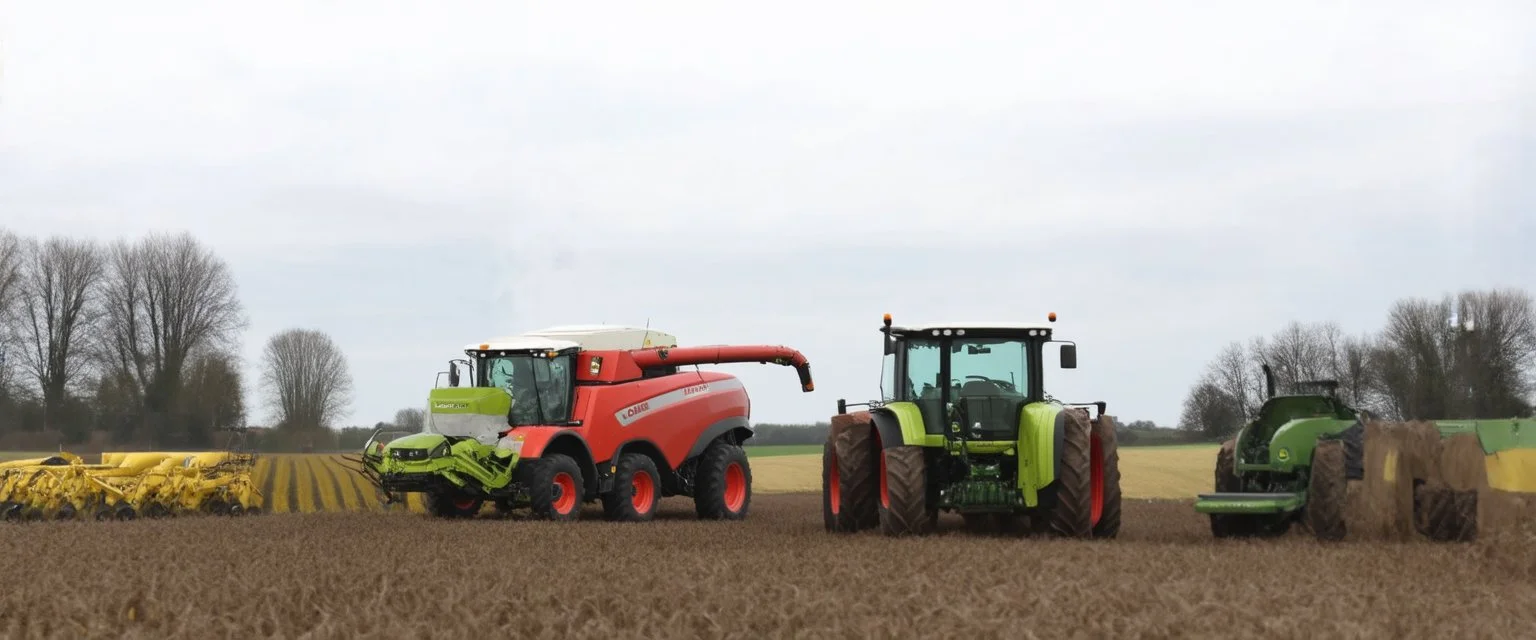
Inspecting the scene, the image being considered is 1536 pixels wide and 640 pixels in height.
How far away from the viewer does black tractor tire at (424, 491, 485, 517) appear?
1714 centimetres

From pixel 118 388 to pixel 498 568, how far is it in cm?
4068

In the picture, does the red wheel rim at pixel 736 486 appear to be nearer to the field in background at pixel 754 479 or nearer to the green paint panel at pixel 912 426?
the field in background at pixel 754 479

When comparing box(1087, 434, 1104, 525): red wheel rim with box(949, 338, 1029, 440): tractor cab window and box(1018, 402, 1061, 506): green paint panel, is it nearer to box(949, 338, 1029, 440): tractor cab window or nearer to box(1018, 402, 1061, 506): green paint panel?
box(1018, 402, 1061, 506): green paint panel

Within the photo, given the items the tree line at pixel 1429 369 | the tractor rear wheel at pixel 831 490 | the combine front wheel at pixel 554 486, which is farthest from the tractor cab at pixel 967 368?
the tree line at pixel 1429 369

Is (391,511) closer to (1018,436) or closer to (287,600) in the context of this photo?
(1018,436)

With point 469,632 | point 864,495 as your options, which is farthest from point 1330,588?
point 864,495

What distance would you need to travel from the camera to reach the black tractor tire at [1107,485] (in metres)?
12.7

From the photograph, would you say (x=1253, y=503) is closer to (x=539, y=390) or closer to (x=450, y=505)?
(x=539, y=390)

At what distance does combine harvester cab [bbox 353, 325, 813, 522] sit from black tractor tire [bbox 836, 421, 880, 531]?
13.2ft

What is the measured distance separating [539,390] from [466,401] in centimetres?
97

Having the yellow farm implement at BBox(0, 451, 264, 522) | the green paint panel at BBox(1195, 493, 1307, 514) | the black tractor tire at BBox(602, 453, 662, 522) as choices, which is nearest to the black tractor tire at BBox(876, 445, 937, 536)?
the green paint panel at BBox(1195, 493, 1307, 514)

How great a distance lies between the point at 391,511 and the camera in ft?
61.5

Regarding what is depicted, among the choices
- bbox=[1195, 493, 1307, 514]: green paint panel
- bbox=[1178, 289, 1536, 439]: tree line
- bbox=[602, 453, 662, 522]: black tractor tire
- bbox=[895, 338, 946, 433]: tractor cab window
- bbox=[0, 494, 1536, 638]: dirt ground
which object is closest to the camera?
bbox=[0, 494, 1536, 638]: dirt ground

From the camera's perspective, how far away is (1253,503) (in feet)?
40.8
